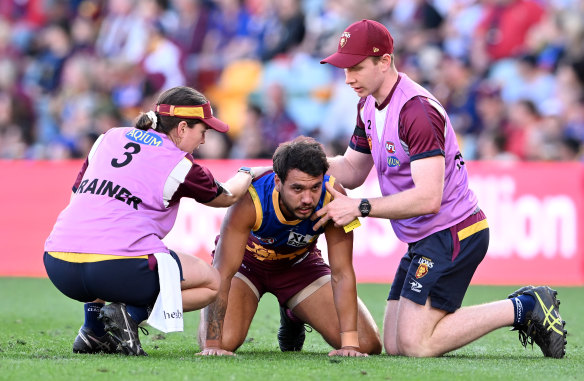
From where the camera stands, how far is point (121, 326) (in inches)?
216

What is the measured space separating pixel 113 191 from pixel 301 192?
3.75 feet

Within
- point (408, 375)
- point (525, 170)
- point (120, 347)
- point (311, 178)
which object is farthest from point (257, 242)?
point (525, 170)

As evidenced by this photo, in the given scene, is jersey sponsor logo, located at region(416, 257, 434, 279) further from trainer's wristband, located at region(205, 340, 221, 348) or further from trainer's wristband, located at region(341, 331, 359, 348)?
trainer's wristband, located at region(205, 340, 221, 348)

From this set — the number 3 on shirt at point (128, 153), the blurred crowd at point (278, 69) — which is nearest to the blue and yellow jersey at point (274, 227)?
the number 3 on shirt at point (128, 153)

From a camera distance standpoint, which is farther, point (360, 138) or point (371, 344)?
point (360, 138)

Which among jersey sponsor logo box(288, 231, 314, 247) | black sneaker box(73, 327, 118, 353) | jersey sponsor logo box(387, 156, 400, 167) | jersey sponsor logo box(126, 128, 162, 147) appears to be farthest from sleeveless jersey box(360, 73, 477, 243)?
black sneaker box(73, 327, 118, 353)

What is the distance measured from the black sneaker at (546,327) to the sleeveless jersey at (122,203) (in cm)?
A: 240

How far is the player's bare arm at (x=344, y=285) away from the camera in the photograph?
6.02 meters

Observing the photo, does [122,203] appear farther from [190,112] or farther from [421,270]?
[421,270]

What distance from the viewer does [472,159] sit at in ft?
41.8

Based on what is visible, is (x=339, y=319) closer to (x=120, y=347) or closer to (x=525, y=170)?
(x=120, y=347)

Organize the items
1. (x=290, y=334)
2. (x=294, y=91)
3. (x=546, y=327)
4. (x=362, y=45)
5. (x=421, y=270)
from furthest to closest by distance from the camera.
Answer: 1. (x=294, y=91)
2. (x=290, y=334)
3. (x=421, y=270)
4. (x=362, y=45)
5. (x=546, y=327)

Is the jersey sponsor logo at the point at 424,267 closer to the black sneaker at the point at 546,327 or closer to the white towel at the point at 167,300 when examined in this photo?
the black sneaker at the point at 546,327

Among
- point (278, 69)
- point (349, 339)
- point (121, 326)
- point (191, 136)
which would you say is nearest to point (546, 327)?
point (349, 339)
